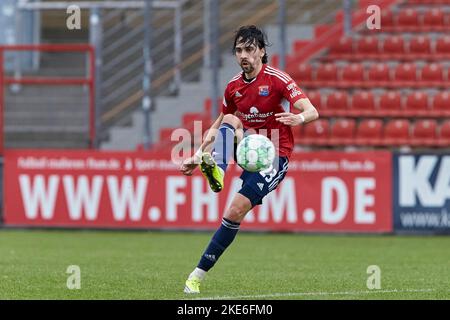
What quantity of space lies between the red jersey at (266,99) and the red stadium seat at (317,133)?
1078 cm

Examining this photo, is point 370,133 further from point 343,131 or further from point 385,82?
point 385,82

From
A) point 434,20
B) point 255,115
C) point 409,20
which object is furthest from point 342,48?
point 255,115

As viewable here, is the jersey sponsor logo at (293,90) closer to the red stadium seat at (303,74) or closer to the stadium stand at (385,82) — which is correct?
the stadium stand at (385,82)

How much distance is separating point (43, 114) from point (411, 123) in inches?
270

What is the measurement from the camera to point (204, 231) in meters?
19.0

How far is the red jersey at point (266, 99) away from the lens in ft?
32.4

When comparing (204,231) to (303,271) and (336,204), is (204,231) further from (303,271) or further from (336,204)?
(303,271)

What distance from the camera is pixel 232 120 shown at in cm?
1055

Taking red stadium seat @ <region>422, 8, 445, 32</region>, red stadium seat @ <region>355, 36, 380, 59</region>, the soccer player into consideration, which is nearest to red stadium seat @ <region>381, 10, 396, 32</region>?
red stadium seat @ <region>355, 36, 380, 59</region>

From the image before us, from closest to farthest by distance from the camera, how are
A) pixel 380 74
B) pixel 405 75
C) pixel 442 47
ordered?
1. pixel 405 75
2. pixel 380 74
3. pixel 442 47

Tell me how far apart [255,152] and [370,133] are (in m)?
11.7

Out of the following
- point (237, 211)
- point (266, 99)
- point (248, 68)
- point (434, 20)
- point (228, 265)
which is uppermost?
point (434, 20)

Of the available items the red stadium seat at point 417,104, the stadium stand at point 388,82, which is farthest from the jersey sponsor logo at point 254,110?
the red stadium seat at point 417,104
